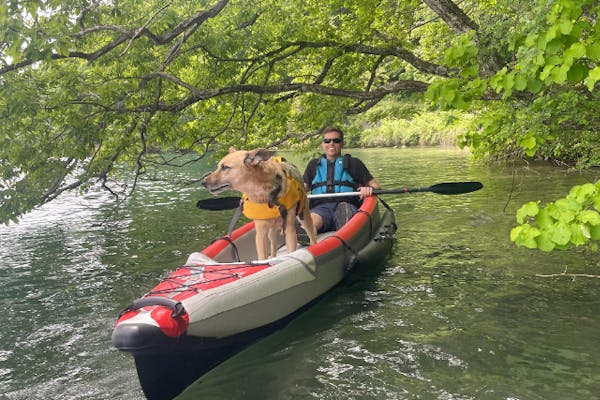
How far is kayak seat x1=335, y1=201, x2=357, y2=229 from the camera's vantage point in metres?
7.52

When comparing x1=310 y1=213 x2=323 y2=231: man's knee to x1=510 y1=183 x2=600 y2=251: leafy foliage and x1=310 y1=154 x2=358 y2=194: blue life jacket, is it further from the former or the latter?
x1=510 y1=183 x2=600 y2=251: leafy foliage

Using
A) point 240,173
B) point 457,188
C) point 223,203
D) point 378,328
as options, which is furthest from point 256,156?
point 457,188

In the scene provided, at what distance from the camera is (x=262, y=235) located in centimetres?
539

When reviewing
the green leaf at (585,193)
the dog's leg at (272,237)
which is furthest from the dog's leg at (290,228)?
the green leaf at (585,193)

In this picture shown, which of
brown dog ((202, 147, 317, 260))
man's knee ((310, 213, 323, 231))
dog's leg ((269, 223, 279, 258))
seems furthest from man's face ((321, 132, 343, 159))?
dog's leg ((269, 223, 279, 258))

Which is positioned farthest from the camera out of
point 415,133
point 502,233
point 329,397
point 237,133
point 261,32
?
point 415,133

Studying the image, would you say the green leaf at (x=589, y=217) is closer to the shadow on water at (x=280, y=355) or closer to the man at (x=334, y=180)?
the shadow on water at (x=280, y=355)

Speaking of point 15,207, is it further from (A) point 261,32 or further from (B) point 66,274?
(A) point 261,32

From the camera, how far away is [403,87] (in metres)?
8.08

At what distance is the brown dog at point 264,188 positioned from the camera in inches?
179

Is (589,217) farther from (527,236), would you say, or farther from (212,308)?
(212,308)

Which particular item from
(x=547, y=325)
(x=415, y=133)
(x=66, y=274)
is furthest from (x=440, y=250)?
(x=415, y=133)

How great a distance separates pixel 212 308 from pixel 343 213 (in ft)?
12.6

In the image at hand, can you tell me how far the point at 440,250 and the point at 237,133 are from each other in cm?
424
